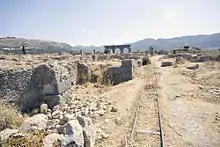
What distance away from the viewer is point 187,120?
29.4ft

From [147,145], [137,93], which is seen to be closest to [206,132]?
[147,145]

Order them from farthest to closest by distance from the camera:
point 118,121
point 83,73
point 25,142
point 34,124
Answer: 1. point 83,73
2. point 118,121
3. point 34,124
4. point 25,142

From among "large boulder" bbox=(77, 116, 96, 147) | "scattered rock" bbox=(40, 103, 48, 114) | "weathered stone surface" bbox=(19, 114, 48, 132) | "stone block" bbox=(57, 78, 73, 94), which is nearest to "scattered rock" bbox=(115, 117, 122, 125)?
"large boulder" bbox=(77, 116, 96, 147)

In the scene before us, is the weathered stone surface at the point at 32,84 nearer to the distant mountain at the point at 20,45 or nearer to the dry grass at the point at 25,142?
Answer: the dry grass at the point at 25,142

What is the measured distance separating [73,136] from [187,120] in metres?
4.89

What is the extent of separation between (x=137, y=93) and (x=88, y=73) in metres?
4.25

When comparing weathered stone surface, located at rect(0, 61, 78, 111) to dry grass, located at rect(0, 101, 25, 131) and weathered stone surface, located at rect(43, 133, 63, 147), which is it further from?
weathered stone surface, located at rect(43, 133, 63, 147)

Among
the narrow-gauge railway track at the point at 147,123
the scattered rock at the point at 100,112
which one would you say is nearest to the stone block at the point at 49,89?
the scattered rock at the point at 100,112

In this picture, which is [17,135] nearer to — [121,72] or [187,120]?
[187,120]

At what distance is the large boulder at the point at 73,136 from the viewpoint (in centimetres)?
571

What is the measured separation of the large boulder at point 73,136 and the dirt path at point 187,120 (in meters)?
2.59

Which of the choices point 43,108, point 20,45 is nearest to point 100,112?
point 43,108

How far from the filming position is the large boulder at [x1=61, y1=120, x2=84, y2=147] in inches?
225

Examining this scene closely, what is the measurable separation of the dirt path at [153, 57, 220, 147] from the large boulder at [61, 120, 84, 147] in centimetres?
259
